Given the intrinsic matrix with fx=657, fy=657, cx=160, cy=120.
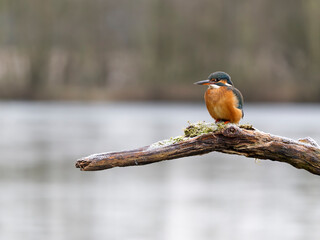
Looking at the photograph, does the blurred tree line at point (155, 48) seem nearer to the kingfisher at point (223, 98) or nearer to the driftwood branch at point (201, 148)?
the driftwood branch at point (201, 148)

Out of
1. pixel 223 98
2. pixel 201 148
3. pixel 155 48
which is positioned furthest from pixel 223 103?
pixel 155 48

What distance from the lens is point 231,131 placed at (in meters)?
4.68

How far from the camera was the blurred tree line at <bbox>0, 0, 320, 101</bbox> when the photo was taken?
149 feet

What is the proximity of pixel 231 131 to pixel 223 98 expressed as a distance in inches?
10.0

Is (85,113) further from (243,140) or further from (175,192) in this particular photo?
(243,140)

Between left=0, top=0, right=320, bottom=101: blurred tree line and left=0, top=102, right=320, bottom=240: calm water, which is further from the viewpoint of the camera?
left=0, top=0, right=320, bottom=101: blurred tree line

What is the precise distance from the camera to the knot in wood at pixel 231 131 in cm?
467

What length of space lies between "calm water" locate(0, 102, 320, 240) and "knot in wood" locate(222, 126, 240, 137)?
11.3 meters

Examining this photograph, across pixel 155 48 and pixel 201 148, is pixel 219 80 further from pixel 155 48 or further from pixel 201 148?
pixel 155 48

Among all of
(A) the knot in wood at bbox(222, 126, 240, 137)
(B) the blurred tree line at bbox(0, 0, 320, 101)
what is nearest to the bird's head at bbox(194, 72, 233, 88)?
(A) the knot in wood at bbox(222, 126, 240, 137)

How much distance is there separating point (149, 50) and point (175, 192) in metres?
26.2

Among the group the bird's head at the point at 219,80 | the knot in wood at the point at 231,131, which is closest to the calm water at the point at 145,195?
the knot in wood at the point at 231,131

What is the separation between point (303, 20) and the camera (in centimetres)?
4481

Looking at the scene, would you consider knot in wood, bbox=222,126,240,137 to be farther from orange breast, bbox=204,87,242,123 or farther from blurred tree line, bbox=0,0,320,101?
blurred tree line, bbox=0,0,320,101
